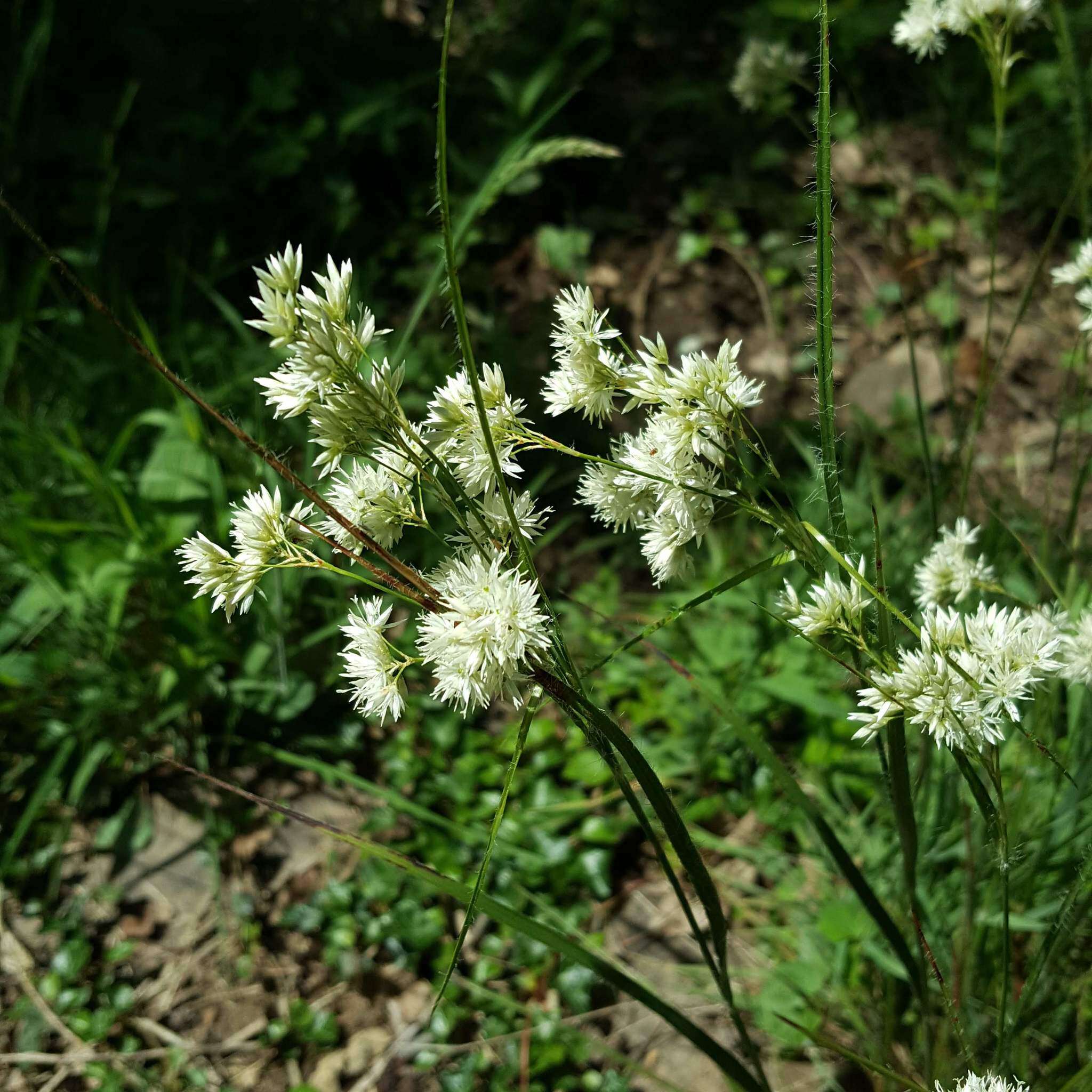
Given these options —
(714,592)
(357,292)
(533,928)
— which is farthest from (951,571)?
(357,292)

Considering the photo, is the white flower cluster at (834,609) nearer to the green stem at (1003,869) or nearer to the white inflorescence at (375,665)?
the green stem at (1003,869)

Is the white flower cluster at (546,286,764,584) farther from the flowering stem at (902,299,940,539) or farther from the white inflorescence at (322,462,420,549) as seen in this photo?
the flowering stem at (902,299,940,539)

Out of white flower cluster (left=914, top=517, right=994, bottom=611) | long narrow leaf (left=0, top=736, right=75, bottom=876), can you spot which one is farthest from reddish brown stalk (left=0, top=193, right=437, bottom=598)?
long narrow leaf (left=0, top=736, right=75, bottom=876)

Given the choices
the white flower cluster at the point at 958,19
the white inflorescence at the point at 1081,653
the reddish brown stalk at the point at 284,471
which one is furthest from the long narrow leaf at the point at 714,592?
the white flower cluster at the point at 958,19

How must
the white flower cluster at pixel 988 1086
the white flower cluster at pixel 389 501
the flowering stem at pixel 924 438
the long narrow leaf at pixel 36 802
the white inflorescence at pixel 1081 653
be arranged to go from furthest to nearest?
the long narrow leaf at pixel 36 802
the flowering stem at pixel 924 438
the white inflorescence at pixel 1081 653
the white flower cluster at pixel 988 1086
the white flower cluster at pixel 389 501

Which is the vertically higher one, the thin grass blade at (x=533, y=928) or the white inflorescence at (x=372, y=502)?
the white inflorescence at (x=372, y=502)

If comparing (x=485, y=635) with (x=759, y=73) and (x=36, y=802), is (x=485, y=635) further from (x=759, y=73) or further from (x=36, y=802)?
(x=759, y=73)
